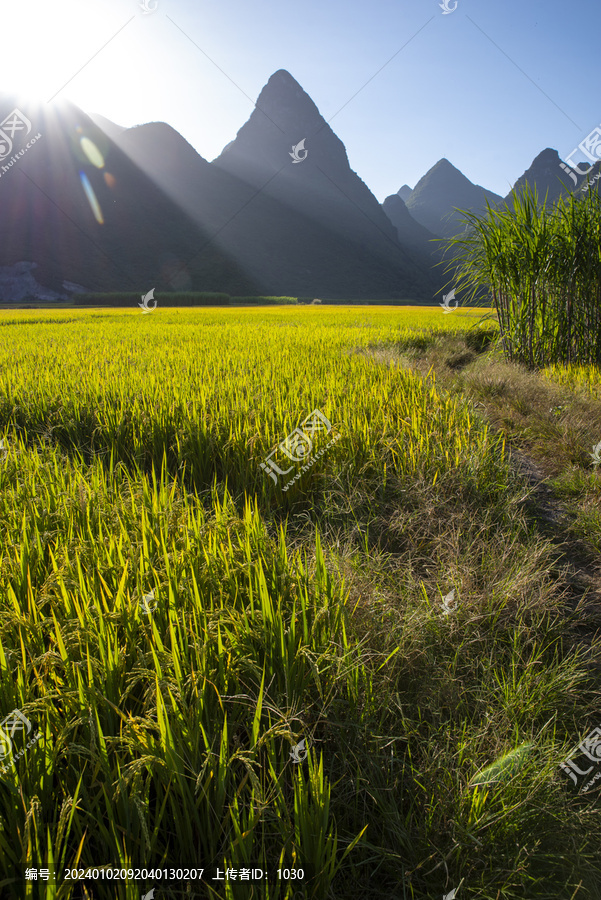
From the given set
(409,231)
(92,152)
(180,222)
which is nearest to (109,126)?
(92,152)

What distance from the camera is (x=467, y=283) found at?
6.36 m

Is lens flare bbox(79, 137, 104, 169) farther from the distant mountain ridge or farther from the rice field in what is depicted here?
the rice field

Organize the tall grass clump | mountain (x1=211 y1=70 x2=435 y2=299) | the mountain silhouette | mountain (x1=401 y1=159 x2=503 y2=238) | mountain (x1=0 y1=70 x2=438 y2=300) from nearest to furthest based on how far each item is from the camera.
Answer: the tall grass clump
mountain (x1=0 y1=70 x2=438 y2=300)
mountain (x1=211 y1=70 x2=435 y2=299)
the mountain silhouette
mountain (x1=401 y1=159 x2=503 y2=238)

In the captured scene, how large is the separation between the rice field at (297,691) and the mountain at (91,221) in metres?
59.8

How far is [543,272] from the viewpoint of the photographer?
212 inches

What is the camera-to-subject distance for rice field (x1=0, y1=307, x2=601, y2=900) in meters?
0.78

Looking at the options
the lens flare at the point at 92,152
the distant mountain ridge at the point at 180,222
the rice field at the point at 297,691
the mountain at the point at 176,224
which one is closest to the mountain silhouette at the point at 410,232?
the distant mountain ridge at the point at 180,222

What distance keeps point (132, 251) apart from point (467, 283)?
6590 centimetres

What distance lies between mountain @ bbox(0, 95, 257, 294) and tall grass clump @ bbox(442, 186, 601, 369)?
57.1 m

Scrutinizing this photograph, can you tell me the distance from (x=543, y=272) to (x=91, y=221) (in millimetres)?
72235

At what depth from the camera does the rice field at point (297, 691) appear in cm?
78

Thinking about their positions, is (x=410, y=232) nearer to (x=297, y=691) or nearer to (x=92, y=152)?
(x=92, y=152)

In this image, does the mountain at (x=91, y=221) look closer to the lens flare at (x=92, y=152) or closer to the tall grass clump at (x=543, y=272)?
the lens flare at (x=92, y=152)

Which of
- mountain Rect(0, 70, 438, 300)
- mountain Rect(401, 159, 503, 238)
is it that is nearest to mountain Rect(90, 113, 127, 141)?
mountain Rect(0, 70, 438, 300)
